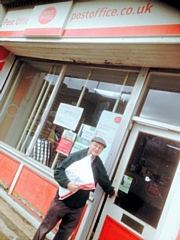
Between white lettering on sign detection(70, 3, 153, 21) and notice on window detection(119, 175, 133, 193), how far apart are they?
7.76 ft

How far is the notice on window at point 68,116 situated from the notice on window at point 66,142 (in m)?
0.12

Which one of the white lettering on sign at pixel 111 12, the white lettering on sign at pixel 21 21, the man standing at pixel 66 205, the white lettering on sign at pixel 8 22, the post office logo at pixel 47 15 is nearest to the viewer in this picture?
the man standing at pixel 66 205

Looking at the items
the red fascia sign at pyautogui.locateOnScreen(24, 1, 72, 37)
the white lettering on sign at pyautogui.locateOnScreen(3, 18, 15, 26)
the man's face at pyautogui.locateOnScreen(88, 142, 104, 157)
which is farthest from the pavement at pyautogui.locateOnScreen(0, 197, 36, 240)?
the white lettering on sign at pyautogui.locateOnScreen(3, 18, 15, 26)

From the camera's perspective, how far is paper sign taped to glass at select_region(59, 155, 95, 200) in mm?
2422

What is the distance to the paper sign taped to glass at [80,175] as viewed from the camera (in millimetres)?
2422

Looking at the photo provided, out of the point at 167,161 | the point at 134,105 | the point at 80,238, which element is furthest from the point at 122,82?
the point at 80,238

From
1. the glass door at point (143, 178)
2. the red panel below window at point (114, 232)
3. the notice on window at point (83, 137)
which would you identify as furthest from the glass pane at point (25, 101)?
the red panel below window at point (114, 232)

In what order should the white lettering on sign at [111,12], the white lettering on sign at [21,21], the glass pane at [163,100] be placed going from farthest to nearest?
the white lettering on sign at [21,21], the glass pane at [163,100], the white lettering on sign at [111,12]

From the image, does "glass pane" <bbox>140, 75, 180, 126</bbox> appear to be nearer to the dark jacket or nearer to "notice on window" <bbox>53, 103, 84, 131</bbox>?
the dark jacket

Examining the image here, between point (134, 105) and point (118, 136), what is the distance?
0.54 metres

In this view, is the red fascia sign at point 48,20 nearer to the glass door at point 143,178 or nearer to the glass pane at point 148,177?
the glass door at point 143,178

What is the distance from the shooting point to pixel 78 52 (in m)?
3.83

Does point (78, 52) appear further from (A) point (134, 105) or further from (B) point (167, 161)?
(B) point (167, 161)

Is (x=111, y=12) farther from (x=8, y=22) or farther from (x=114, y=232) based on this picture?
(x=114, y=232)
